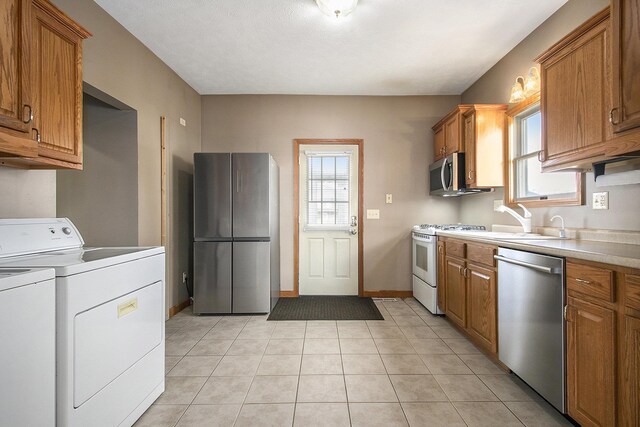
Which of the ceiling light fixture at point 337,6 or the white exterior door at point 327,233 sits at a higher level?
the ceiling light fixture at point 337,6

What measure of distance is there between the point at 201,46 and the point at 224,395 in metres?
3.01

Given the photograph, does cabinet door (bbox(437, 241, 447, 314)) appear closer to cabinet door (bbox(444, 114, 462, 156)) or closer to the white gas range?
the white gas range

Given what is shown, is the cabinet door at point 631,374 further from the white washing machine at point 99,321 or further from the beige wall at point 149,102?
the beige wall at point 149,102

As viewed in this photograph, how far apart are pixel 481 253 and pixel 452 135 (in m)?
1.61

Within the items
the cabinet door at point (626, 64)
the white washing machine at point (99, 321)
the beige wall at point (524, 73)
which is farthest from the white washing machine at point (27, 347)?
the beige wall at point (524, 73)

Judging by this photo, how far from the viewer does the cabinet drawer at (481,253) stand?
2.21 meters

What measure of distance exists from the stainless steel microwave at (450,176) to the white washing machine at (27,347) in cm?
336

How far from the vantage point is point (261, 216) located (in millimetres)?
3340

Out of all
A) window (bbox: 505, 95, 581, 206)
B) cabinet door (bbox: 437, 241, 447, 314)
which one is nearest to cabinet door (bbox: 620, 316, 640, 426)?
window (bbox: 505, 95, 581, 206)

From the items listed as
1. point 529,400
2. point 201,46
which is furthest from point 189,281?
point 529,400

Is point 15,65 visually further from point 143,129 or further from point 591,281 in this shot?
point 591,281

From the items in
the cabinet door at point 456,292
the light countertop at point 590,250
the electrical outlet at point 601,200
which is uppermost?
the electrical outlet at point 601,200

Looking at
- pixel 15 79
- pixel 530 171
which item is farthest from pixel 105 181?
pixel 530 171

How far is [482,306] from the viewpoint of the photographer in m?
2.33
